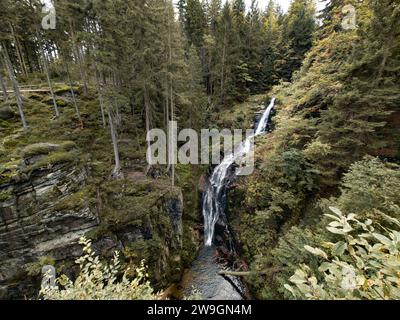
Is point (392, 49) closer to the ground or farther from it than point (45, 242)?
farther from it

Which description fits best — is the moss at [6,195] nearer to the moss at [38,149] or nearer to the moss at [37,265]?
the moss at [38,149]

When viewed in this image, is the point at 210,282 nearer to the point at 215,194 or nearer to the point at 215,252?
the point at 215,252

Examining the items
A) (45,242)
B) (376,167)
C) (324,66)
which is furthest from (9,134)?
(324,66)

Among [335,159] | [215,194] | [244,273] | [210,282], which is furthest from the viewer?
[215,194]

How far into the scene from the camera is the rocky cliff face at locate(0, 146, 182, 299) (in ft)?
32.1

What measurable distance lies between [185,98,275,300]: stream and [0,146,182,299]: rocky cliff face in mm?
1649

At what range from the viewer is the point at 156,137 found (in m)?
17.5

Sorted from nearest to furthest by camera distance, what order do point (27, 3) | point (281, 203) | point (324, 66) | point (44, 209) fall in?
point (44, 209) → point (281, 203) → point (324, 66) → point (27, 3)

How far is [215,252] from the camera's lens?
15227mm

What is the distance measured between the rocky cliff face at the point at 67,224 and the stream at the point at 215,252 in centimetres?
165

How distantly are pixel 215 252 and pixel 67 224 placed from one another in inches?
385

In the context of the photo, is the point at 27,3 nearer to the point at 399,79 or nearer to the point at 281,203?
the point at 281,203

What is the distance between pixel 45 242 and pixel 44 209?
5.20ft

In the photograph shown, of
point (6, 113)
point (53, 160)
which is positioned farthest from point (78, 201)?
point (6, 113)
